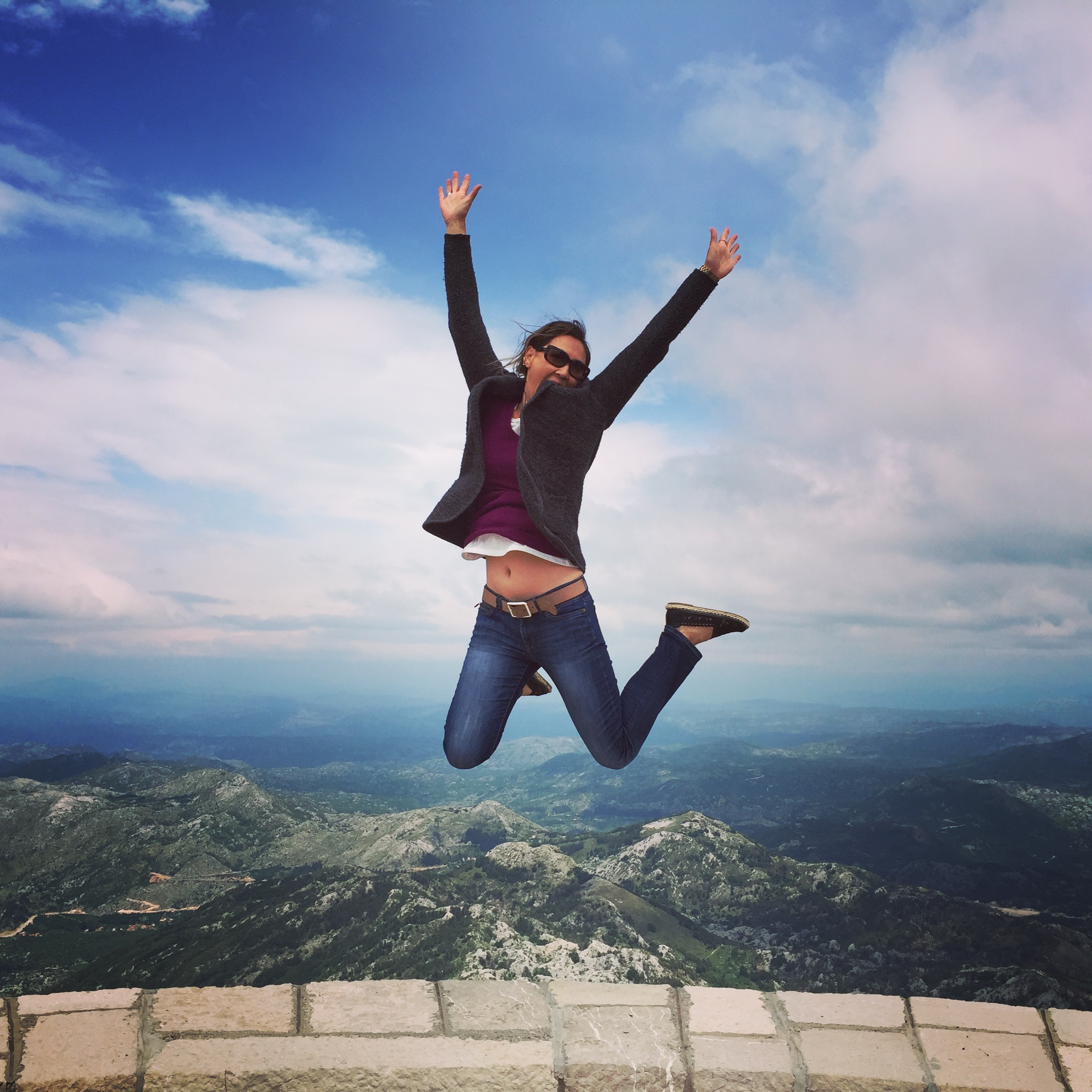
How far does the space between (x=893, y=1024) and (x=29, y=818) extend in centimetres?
21965

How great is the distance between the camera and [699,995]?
5938mm

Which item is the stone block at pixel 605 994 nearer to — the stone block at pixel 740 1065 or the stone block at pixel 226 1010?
the stone block at pixel 740 1065

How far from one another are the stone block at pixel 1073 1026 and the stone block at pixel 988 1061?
11.3 inches

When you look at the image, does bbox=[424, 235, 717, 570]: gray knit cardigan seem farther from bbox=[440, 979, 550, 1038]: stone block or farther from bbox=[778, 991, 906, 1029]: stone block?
bbox=[778, 991, 906, 1029]: stone block

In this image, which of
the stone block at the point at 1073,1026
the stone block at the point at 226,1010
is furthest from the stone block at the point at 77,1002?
the stone block at the point at 1073,1026

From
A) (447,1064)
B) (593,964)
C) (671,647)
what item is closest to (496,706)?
(671,647)

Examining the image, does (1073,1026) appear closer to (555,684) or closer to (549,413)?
(555,684)

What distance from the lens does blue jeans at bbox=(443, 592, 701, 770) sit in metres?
4.59

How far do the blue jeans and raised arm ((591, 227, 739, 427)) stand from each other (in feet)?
4.40

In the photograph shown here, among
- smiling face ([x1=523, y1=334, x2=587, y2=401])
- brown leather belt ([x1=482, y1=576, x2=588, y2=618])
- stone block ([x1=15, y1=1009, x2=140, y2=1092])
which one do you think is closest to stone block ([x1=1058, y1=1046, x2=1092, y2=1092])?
brown leather belt ([x1=482, y1=576, x2=588, y2=618])

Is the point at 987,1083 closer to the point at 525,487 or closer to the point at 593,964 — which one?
the point at 525,487

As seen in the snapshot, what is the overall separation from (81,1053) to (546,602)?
451 cm

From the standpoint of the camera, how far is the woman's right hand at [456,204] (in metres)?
4.89

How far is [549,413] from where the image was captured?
4.62 meters
